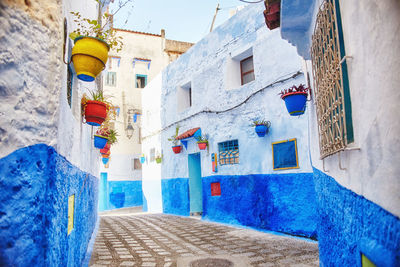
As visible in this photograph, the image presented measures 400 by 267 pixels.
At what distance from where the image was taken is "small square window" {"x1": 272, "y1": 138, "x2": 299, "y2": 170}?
7.02 m

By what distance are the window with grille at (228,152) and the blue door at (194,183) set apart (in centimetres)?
222

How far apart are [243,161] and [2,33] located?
7.26m

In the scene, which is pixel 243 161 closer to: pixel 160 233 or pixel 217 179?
pixel 217 179

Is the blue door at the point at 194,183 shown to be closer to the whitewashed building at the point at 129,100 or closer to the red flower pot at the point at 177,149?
the red flower pot at the point at 177,149

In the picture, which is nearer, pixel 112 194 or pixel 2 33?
pixel 2 33

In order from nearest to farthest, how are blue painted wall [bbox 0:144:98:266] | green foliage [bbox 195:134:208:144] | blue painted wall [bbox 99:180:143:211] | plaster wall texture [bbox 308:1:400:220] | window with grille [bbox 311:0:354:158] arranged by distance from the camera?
plaster wall texture [bbox 308:1:400:220], blue painted wall [bbox 0:144:98:266], window with grille [bbox 311:0:354:158], green foliage [bbox 195:134:208:144], blue painted wall [bbox 99:180:143:211]

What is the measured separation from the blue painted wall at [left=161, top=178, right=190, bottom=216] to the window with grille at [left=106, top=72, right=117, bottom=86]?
848 cm

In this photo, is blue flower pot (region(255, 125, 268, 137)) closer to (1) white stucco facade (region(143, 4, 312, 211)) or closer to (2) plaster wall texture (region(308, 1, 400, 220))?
(1) white stucco facade (region(143, 4, 312, 211))

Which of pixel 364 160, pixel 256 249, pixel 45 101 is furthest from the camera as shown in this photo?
pixel 256 249

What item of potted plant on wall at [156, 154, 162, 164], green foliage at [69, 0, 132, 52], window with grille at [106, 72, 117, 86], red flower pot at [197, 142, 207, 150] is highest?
window with grille at [106, 72, 117, 86]

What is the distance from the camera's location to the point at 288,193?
705 centimetres

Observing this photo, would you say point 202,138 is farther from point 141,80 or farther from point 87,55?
point 141,80

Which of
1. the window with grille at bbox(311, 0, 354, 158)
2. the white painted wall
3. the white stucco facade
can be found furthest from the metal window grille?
the white stucco facade

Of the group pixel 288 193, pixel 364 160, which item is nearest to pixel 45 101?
pixel 364 160
